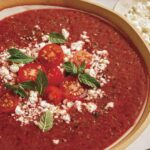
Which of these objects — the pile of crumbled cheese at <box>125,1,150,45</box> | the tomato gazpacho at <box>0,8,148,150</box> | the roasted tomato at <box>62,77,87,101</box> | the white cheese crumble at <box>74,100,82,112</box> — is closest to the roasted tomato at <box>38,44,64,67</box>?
the tomato gazpacho at <box>0,8,148,150</box>

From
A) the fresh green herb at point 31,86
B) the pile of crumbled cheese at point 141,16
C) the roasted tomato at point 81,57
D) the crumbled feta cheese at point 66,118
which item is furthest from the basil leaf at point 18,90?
the pile of crumbled cheese at point 141,16

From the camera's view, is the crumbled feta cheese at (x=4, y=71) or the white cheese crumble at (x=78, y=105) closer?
the white cheese crumble at (x=78, y=105)

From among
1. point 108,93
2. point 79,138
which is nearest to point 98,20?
point 108,93

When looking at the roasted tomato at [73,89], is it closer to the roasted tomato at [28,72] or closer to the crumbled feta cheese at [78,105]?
the crumbled feta cheese at [78,105]

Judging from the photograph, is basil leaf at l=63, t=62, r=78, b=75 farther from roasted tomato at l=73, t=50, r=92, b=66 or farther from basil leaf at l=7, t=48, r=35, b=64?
basil leaf at l=7, t=48, r=35, b=64

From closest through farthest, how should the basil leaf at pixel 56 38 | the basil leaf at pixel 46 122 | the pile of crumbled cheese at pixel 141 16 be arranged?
the basil leaf at pixel 46 122
the basil leaf at pixel 56 38
the pile of crumbled cheese at pixel 141 16
